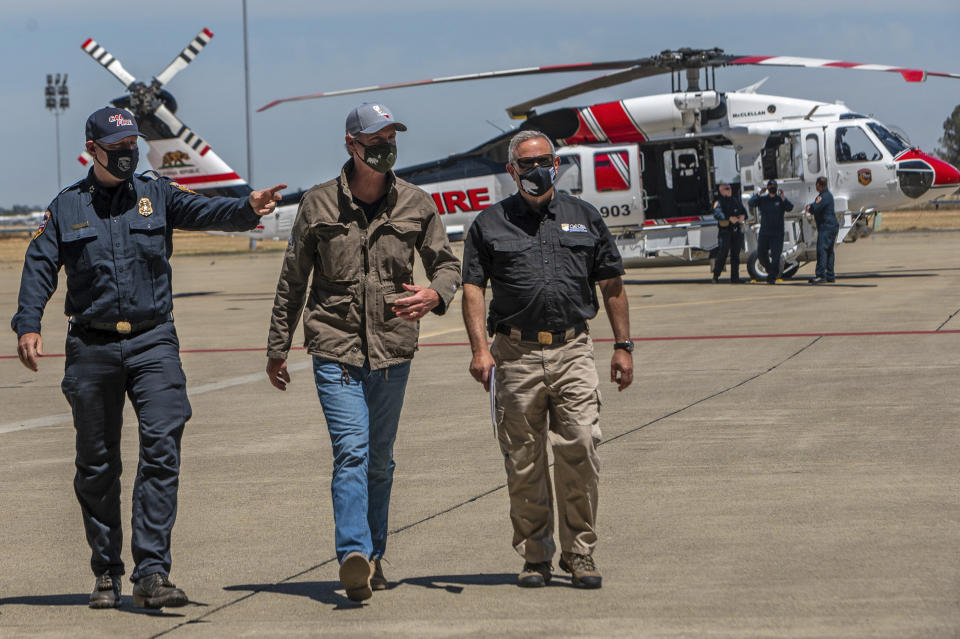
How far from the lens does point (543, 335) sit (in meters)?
5.60

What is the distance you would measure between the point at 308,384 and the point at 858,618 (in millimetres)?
8694

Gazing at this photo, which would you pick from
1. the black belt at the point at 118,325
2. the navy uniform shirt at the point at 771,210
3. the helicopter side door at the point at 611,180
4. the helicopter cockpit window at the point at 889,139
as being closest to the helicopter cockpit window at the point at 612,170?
the helicopter side door at the point at 611,180

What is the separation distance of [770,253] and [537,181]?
63.8 feet

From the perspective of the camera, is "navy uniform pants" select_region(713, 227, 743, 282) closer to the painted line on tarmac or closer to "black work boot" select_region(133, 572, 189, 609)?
the painted line on tarmac

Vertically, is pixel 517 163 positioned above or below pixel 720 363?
above

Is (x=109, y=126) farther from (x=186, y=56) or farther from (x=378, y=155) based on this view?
(x=186, y=56)

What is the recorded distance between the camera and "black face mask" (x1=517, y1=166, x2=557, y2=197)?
5.69 meters

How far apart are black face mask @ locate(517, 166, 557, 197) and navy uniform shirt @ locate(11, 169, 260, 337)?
116 cm

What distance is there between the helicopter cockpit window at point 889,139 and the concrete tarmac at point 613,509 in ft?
35.6

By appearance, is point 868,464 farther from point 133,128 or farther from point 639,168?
point 639,168

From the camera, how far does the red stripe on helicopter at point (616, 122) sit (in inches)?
959

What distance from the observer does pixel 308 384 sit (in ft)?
42.3

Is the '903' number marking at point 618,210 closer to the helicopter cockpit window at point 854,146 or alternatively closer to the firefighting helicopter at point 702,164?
the firefighting helicopter at point 702,164

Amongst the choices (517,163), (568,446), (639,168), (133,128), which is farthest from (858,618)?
(639,168)
